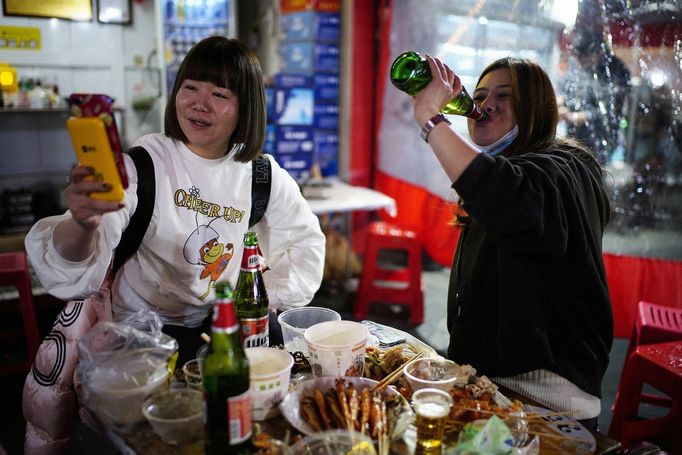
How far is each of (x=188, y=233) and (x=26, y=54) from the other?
15.1 feet

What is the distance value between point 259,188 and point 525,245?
42.1 inches

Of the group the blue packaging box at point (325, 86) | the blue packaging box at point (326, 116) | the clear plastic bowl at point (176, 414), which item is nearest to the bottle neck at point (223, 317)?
the clear plastic bowl at point (176, 414)

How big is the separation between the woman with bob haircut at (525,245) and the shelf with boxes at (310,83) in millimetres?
3443

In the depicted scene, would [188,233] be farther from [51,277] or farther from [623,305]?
[623,305]

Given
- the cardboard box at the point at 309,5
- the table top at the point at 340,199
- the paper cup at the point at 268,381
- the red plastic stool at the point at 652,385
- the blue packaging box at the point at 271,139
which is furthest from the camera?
the cardboard box at the point at 309,5

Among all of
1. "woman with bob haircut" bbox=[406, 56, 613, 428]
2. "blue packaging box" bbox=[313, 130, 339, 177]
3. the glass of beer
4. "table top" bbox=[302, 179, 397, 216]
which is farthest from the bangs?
"blue packaging box" bbox=[313, 130, 339, 177]

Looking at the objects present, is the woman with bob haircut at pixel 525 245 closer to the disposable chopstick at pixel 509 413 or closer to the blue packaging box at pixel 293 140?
the disposable chopstick at pixel 509 413

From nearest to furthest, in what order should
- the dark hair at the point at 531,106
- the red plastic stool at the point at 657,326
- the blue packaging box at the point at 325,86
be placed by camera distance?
the dark hair at the point at 531,106 → the red plastic stool at the point at 657,326 → the blue packaging box at the point at 325,86

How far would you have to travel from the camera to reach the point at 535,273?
1.70 metres

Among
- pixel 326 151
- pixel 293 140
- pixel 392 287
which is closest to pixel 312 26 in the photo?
pixel 326 151

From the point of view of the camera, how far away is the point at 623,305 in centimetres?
418

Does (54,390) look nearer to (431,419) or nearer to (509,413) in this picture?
(431,419)

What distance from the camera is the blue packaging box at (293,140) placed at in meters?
5.18

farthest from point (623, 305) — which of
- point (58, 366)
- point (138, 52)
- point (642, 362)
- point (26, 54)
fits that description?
point (26, 54)
